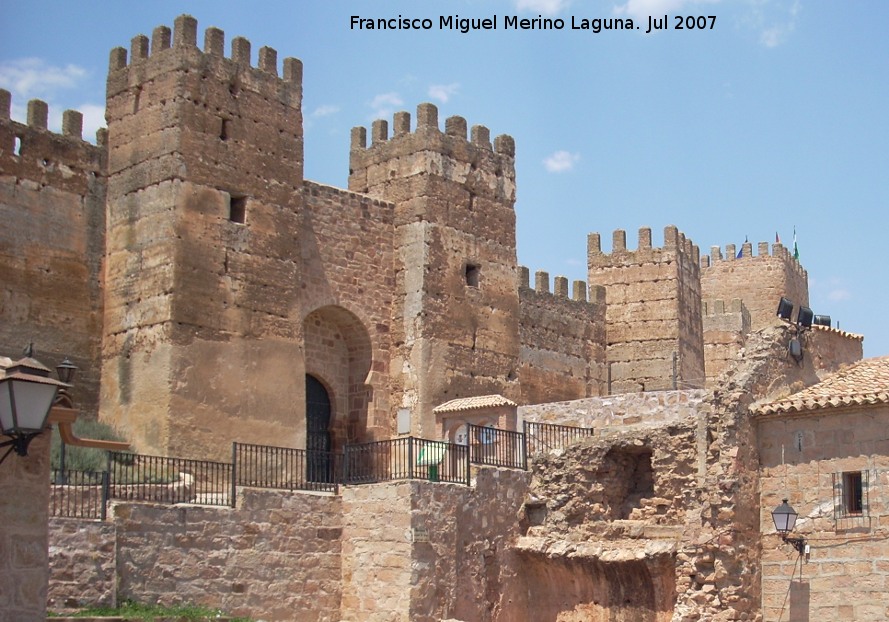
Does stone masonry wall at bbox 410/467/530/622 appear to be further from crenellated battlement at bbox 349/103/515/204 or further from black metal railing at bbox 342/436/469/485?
crenellated battlement at bbox 349/103/515/204

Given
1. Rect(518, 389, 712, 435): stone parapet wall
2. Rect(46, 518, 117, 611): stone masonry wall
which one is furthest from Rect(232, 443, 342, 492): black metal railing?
Rect(518, 389, 712, 435): stone parapet wall

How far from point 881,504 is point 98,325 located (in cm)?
1365

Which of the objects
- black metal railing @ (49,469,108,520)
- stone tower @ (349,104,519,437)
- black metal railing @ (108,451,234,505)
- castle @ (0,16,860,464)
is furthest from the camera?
stone tower @ (349,104,519,437)

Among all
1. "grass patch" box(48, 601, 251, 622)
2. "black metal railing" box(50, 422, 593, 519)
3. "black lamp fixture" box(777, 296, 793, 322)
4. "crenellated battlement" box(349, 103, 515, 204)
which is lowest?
"grass patch" box(48, 601, 251, 622)

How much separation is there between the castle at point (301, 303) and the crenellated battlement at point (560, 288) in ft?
7.79

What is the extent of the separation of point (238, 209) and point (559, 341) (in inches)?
436

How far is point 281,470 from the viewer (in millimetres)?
22922

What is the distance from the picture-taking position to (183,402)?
2267 centimetres

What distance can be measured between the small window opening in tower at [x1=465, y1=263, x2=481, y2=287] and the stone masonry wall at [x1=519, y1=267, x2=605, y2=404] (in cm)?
325

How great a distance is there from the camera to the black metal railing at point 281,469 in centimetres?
1827

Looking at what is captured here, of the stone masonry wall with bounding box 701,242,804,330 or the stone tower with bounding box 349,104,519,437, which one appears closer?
the stone tower with bounding box 349,104,519,437

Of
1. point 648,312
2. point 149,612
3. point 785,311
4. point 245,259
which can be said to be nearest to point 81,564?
point 149,612

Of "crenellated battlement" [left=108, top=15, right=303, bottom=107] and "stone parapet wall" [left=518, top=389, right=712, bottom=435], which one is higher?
"crenellated battlement" [left=108, top=15, right=303, bottom=107]

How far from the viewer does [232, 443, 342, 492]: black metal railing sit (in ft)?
69.1
